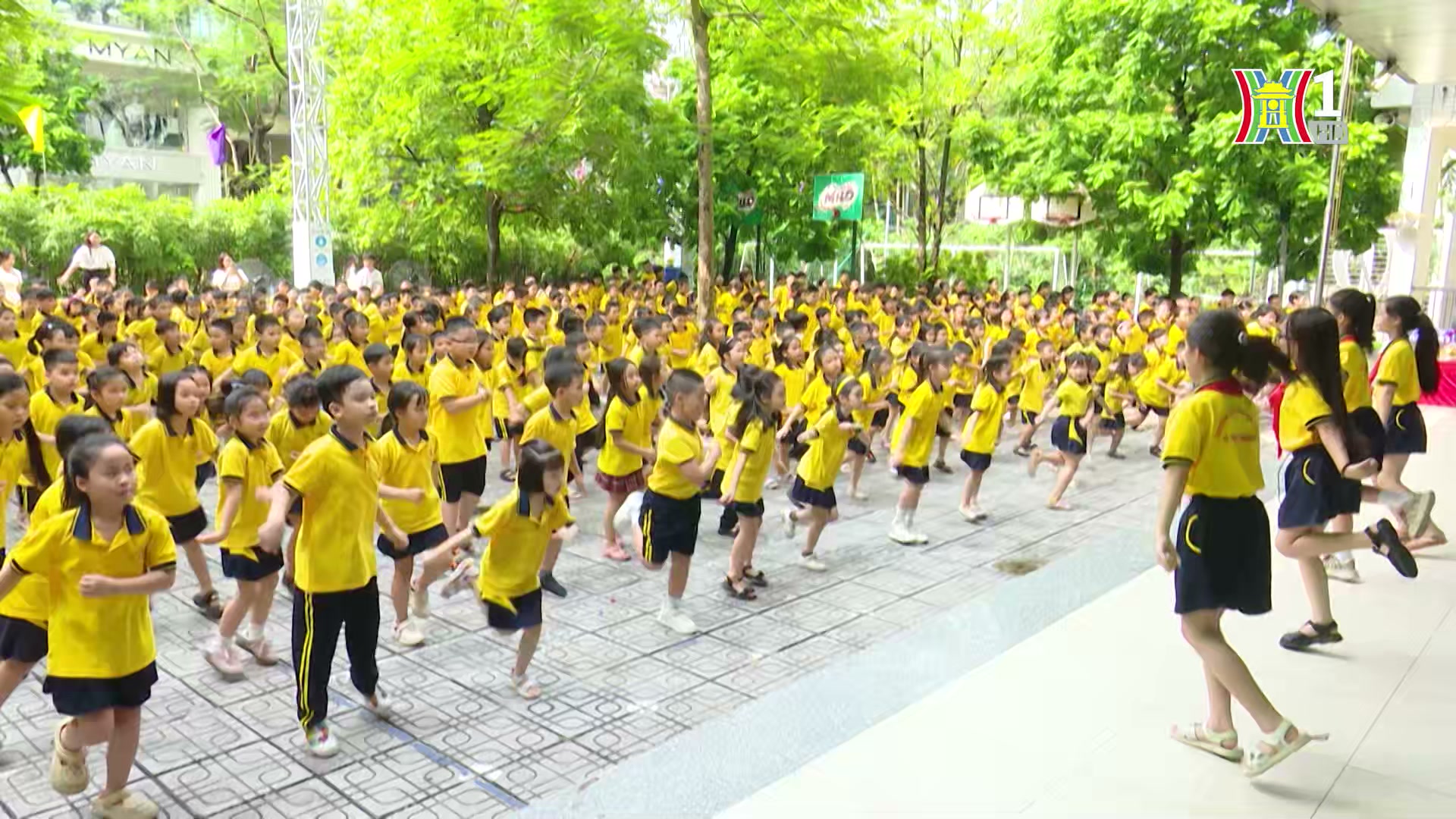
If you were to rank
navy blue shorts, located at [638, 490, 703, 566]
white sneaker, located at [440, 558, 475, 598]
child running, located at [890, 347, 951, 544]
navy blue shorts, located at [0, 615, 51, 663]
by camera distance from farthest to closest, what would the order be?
child running, located at [890, 347, 951, 544], navy blue shorts, located at [638, 490, 703, 566], white sneaker, located at [440, 558, 475, 598], navy blue shorts, located at [0, 615, 51, 663]

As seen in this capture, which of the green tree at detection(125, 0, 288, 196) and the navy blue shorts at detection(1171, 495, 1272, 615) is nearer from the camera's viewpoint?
the navy blue shorts at detection(1171, 495, 1272, 615)

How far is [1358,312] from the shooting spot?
18.7 feet

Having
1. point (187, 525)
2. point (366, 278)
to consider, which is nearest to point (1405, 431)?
point (187, 525)

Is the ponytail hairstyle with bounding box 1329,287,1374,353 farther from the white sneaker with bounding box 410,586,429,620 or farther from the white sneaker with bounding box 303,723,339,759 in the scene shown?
the white sneaker with bounding box 303,723,339,759

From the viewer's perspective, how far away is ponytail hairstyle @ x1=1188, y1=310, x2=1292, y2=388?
369cm

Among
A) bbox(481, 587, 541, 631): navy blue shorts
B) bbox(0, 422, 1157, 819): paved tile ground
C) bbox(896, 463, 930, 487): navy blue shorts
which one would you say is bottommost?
bbox(0, 422, 1157, 819): paved tile ground

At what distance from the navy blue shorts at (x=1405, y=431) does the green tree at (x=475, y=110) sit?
31.1ft

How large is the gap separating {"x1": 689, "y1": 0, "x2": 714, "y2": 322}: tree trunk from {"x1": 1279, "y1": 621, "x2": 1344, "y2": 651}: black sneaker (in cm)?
831

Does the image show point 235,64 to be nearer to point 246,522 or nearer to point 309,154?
point 309,154

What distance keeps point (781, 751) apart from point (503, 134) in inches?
505

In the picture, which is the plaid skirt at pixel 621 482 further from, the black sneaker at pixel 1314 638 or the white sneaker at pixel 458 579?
the black sneaker at pixel 1314 638

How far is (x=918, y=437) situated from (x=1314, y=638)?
2736 mm

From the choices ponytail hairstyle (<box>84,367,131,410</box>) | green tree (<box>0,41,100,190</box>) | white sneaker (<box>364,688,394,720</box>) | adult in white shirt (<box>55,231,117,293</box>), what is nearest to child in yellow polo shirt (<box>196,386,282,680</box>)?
white sneaker (<box>364,688,394,720</box>)

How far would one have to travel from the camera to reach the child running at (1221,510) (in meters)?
3.67
